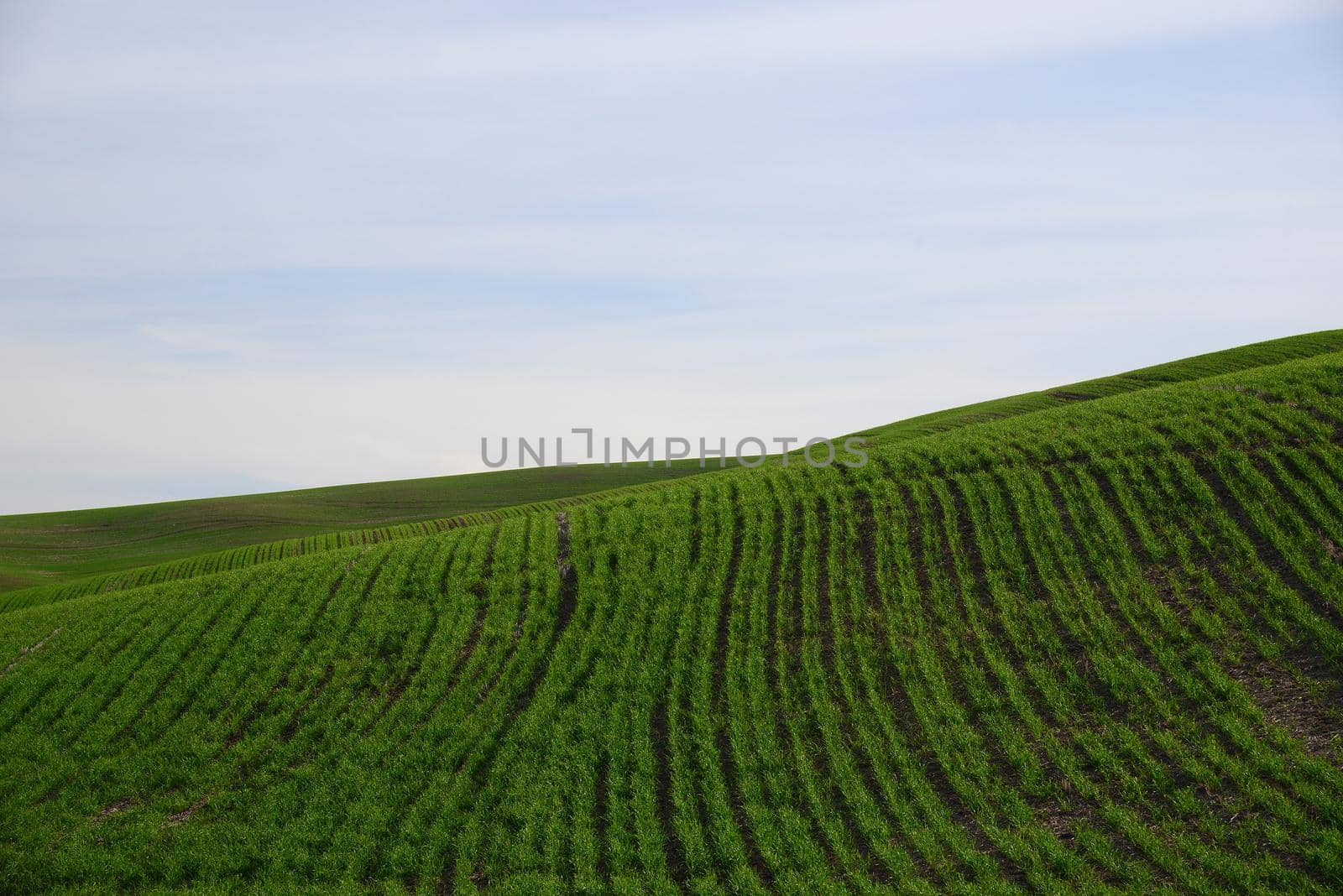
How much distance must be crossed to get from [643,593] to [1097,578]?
1224 cm

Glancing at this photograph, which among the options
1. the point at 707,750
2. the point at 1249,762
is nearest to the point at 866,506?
the point at 707,750

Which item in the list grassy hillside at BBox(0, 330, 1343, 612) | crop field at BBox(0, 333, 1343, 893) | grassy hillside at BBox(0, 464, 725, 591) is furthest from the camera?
grassy hillside at BBox(0, 464, 725, 591)

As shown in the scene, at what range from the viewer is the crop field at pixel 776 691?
14.3 metres

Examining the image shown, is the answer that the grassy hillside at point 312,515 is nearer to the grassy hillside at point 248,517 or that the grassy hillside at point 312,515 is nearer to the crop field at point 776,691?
the grassy hillside at point 248,517

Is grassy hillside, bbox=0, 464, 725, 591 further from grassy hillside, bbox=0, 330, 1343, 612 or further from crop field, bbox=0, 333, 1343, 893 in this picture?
crop field, bbox=0, 333, 1343, 893

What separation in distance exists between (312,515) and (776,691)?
2674 inches

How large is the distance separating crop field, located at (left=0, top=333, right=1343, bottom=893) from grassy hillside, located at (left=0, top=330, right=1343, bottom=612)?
1437 centimetres

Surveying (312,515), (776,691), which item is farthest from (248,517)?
(776,691)

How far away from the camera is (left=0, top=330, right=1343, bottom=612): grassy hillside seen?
47.6 metres

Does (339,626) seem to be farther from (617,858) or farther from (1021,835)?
(1021,835)

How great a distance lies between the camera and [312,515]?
7719 centimetres

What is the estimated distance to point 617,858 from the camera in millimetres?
14734

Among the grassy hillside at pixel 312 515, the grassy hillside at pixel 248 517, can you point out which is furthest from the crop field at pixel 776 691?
the grassy hillside at pixel 248 517

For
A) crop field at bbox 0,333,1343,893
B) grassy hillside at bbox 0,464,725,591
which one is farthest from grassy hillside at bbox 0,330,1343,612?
crop field at bbox 0,333,1343,893
